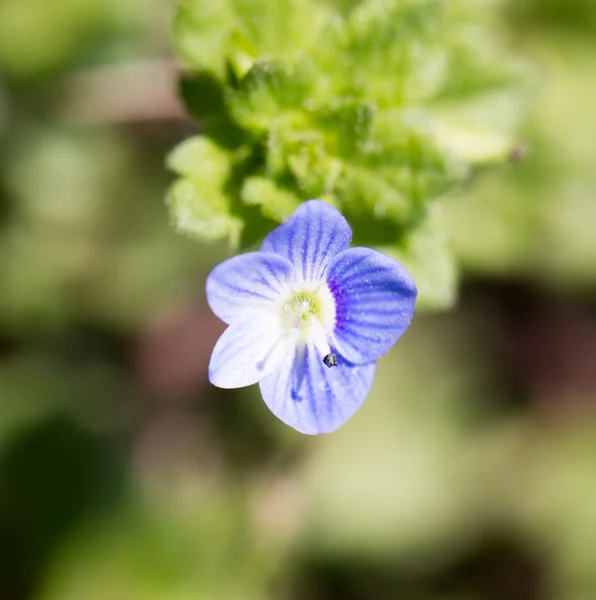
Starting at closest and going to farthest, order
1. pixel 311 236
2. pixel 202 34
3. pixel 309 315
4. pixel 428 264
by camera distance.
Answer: pixel 311 236, pixel 309 315, pixel 202 34, pixel 428 264

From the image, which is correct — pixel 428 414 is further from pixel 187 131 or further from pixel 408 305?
pixel 408 305

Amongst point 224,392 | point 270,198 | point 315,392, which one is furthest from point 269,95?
point 224,392

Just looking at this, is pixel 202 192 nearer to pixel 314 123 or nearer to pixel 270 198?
pixel 270 198

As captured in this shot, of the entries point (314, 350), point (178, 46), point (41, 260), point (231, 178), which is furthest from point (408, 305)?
point (41, 260)

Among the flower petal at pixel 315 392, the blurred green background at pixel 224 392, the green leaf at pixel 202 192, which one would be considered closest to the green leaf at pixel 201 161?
the green leaf at pixel 202 192

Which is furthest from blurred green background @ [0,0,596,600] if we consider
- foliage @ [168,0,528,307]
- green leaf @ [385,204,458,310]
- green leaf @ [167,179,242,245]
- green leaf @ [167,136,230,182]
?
green leaf @ [167,179,242,245]

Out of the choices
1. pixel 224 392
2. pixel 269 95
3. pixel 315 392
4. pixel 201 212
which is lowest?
pixel 315 392
